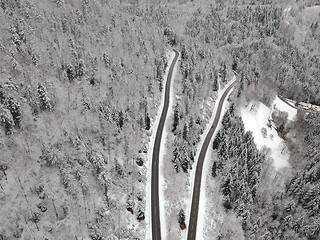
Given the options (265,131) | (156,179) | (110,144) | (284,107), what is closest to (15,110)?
(110,144)

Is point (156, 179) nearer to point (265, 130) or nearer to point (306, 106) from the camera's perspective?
point (265, 130)

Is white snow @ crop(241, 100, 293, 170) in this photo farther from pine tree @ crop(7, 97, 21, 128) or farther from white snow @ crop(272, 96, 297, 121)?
pine tree @ crop(7, 97, 21, 128)

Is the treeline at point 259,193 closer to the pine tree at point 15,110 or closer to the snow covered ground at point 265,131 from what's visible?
the snow covered ground at point 265,131

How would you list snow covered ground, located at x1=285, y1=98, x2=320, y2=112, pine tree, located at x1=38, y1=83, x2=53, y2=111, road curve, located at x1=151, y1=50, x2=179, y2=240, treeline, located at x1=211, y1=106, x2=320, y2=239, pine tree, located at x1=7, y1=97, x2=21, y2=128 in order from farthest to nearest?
snow covered ground, located at x1=285, y1=98, x2=320, y2=112
treeline, located at x1=211, y1=106, x2=320, y2=239
pine tree, located at x1=38, y1=83, x2=53, y2=111
road curve, located at x1=151, y1=50, x2=179, y2=240
pine tree, located at x1=7, y1=97, x2=21, y2=128

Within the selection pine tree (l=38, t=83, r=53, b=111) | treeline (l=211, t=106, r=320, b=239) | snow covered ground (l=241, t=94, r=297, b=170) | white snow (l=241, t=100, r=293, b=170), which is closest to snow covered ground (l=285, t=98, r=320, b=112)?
snow covered ground (l=241, t=94, r=297, b=170)

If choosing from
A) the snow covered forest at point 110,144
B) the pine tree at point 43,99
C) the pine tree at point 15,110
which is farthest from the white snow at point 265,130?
the pine tree at point 15,110
